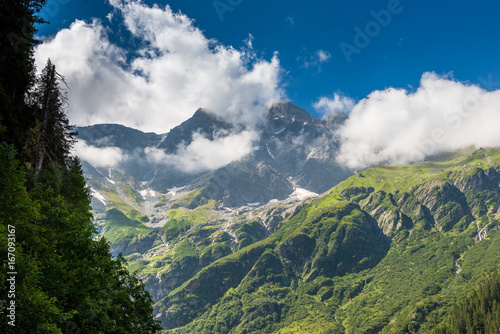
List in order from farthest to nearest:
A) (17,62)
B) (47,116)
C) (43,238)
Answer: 1. (47,116)
2. (17,62)
3. (43,238)

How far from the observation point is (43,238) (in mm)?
21328

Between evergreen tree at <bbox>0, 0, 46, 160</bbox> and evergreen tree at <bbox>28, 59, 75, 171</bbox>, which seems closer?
evergreen tree at <bbox>0, 0, 46, 160</bbox>

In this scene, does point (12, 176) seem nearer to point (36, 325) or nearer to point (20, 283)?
point (20, 283)

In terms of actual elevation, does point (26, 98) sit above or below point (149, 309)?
above

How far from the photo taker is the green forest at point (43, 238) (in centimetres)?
1688

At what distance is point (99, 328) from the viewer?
A: 23.7 m

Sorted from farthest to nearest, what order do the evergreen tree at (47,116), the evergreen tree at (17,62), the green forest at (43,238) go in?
the evergreen tree at (47,116) → the evergreen tree at (17,62) → the green forest at (43,238)

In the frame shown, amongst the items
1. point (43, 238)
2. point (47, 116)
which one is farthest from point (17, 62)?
point (43, 238)

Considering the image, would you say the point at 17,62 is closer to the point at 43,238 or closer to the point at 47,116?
the point at 47,116

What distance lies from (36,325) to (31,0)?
4128cm

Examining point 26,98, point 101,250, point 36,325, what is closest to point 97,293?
point 101,250

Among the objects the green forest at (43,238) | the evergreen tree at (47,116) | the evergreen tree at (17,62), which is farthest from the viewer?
the evergreen tree at (47,116)

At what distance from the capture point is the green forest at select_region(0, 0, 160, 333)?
16875mm

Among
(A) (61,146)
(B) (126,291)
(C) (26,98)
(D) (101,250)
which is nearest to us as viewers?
(D) (101,250)
